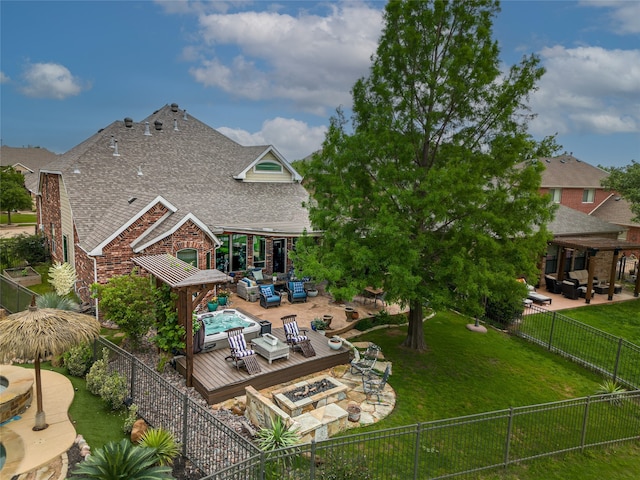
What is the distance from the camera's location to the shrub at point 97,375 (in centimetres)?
1084

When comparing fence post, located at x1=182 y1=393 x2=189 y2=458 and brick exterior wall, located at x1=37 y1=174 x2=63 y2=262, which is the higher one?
brick exterior wall, located at x1=37 y1=174 x2=63 y2=262

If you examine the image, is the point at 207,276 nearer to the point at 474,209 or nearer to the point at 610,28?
the point at 474,209

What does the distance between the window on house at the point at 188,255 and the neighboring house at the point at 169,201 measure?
0.15 ft

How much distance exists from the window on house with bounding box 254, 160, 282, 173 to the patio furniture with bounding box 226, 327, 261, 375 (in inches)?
570

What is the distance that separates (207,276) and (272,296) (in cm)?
784

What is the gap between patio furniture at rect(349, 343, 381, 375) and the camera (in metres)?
12.7

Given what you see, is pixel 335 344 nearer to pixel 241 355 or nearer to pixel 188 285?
pixel 241 355

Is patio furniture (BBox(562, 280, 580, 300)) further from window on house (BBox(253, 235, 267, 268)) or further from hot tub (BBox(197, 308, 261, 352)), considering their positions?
hot tub (BBox(197, 308, 261, 352))

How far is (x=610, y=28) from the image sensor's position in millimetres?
17172

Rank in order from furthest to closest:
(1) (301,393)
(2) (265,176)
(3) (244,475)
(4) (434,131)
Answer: (2) (265,176)
(4) (434,131)
(1) (301,393)
(3) (244,475)

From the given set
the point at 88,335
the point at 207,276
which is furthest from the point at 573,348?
the point at 88,335

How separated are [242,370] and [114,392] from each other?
331cm

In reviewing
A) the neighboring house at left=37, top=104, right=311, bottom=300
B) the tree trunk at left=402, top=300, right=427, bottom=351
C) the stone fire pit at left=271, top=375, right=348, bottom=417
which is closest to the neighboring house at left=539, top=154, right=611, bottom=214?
the neighboring house at left=37, top=104, right=311, bottom=300

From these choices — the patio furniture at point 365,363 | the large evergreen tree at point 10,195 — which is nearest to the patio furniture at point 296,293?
the patio furniture at point 365,363
